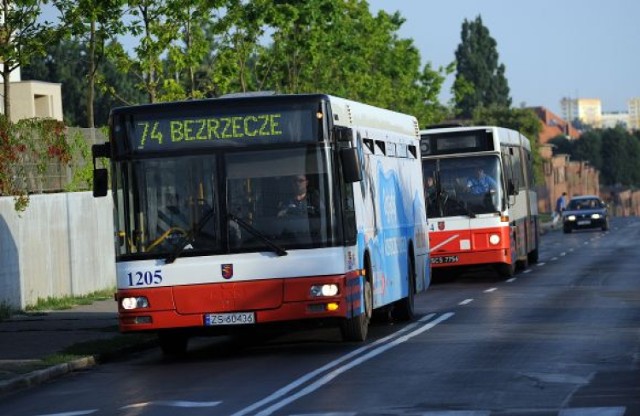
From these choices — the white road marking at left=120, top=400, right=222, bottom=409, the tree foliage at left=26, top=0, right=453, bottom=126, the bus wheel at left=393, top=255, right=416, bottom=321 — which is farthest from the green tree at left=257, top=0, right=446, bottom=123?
the white road marking at left=120, top=400, right=222, bottom=409

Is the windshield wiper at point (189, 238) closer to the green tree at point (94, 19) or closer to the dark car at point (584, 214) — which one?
the green tree at point (94, 19)

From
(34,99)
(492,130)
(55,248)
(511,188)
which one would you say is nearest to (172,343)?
(55,248)

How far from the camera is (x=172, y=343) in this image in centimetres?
1988

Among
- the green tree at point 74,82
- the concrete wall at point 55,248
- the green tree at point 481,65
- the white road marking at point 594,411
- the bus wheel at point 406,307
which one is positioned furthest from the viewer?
the green tree at point 481,65

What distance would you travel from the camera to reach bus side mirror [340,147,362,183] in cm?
1795

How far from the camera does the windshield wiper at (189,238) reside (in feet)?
59.6

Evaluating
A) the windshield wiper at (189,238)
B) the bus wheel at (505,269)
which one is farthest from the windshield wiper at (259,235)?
the bus wheel at (505,269)

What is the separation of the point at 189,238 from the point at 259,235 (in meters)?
0.76

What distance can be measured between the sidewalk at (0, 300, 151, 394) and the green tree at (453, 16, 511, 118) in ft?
419

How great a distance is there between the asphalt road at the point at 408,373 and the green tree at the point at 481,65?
429 ft

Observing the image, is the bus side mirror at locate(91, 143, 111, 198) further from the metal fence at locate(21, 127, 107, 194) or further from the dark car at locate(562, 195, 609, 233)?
the dark car at locate(562, 195, 609, 233)

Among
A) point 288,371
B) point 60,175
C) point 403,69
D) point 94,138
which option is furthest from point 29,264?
point 403,69

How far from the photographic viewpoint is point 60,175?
31.2 meters

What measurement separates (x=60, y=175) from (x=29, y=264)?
2.84 m
